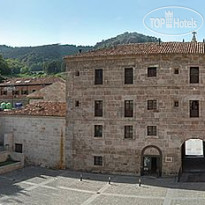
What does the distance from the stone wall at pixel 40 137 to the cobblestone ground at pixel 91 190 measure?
2347 mm

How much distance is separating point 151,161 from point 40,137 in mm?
11675

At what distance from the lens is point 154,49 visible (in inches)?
1118

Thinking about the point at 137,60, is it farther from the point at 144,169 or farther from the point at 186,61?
the point at 144,169

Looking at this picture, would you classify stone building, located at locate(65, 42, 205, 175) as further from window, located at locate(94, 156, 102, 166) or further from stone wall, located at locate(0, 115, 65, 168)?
stone wall, located at locate(0, 115, 65, 168)

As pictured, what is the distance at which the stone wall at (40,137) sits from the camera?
3036 cm

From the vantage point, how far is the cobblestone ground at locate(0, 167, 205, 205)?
68.7 feet

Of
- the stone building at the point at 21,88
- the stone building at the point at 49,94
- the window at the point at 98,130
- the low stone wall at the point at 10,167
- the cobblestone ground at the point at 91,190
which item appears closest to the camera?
the cobblestone ground at the point at 91,190

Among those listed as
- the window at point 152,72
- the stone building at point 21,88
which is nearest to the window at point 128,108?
the window at point 152,72

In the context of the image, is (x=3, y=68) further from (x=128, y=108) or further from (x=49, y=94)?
(x=128, y=108)

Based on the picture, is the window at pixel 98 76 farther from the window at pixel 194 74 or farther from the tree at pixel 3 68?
the tree at pixel 3 68

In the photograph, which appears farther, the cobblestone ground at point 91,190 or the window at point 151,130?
the window at point 151,130

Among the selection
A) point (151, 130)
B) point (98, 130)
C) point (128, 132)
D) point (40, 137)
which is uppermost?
point (151, 130)

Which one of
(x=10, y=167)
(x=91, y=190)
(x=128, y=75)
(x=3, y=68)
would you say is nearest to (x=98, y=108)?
(x=128, y=75)

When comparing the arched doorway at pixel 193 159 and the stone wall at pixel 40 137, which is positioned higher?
the stone wall at pixel 40 137
